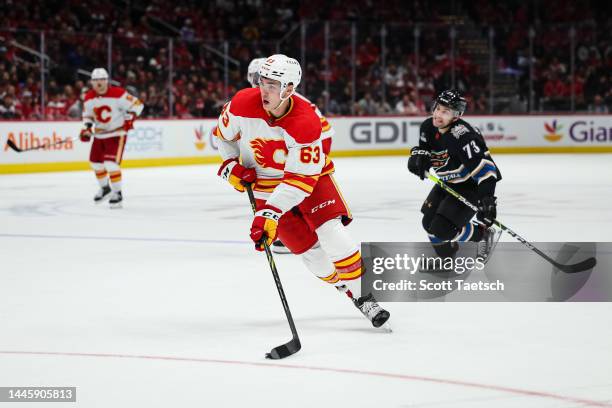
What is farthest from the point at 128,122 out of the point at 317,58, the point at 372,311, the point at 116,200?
the point at 317,58

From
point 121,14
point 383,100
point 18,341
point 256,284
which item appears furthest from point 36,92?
point 18,341

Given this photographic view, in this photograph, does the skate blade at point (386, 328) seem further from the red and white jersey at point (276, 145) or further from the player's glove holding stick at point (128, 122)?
the player's glove holding stick at point (128, 122)

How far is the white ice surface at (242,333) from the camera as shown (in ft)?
11.9

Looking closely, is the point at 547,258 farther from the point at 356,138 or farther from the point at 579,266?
the point at 356,138

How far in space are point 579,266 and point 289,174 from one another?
2360 millimetres

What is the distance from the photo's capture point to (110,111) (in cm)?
1145

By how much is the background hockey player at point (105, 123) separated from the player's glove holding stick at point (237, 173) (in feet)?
21.8

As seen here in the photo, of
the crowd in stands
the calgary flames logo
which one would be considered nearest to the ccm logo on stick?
the calgary flames logo

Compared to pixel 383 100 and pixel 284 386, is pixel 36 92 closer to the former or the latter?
pixel 383 100

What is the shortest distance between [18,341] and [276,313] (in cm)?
126

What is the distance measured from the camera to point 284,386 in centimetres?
371

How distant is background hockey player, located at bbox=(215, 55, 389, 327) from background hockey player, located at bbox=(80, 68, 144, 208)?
665 cm

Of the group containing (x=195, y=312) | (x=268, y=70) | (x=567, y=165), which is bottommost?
(x=567, y=165)

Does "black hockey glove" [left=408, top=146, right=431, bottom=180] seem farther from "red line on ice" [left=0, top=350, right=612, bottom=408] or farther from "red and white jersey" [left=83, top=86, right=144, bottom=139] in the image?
"red and white jersey" [left=83, top=86, right=144, bottom=139]
